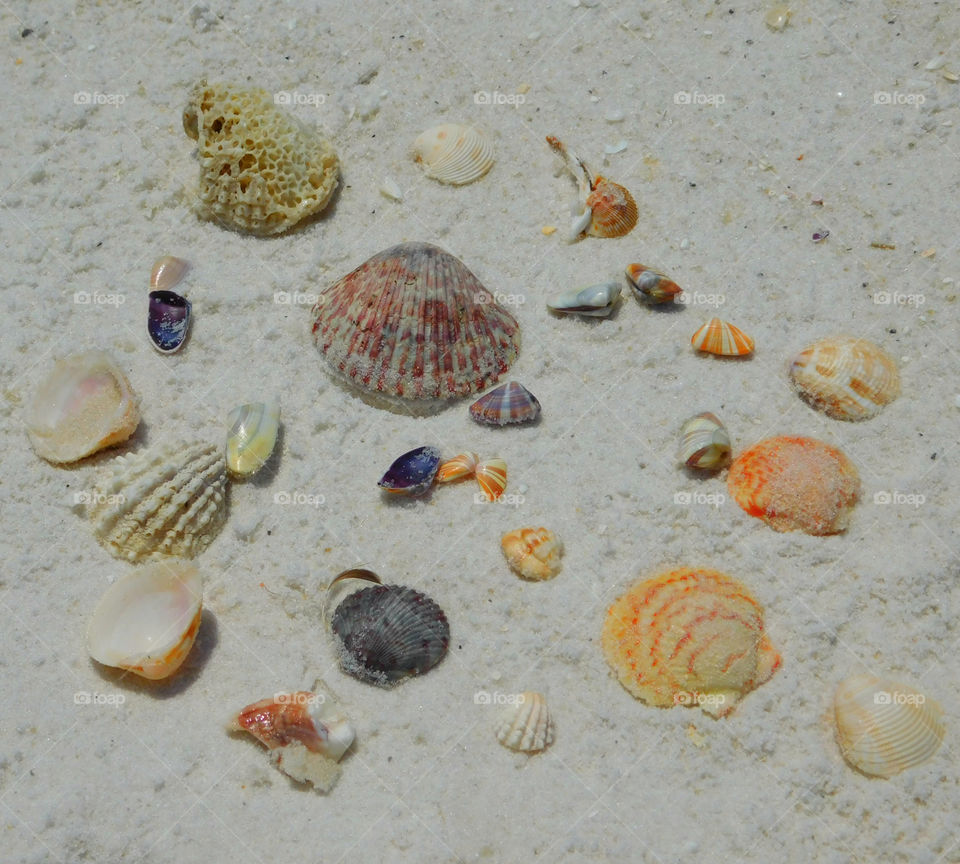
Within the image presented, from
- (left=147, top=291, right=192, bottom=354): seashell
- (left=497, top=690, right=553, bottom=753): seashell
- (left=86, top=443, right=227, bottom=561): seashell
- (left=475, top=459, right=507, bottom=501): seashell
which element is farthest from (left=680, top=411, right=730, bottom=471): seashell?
(left=147, top=291, right=192, bottom=354): seashell

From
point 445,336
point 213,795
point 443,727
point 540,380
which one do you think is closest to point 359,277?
point 445,336

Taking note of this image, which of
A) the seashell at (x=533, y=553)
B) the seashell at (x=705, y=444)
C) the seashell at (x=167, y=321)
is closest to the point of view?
the seashell at (x=533, y=553)

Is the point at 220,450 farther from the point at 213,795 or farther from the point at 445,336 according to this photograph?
the point at 213,795

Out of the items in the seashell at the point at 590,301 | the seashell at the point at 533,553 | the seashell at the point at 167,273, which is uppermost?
the seashell at the point at 590,301

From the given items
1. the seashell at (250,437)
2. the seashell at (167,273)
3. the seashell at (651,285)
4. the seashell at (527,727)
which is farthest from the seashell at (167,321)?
the seashell at (527,727)

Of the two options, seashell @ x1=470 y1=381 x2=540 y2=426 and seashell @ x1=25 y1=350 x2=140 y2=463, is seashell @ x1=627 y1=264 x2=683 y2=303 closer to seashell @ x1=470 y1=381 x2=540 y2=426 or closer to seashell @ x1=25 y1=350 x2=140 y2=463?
seashell @ x1=470 y1=381 x2=540 y2=426

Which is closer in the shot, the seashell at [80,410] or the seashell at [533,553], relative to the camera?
the seashell at [533,553]

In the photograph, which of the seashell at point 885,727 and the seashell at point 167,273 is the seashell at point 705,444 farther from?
the seashell at point 167,273
